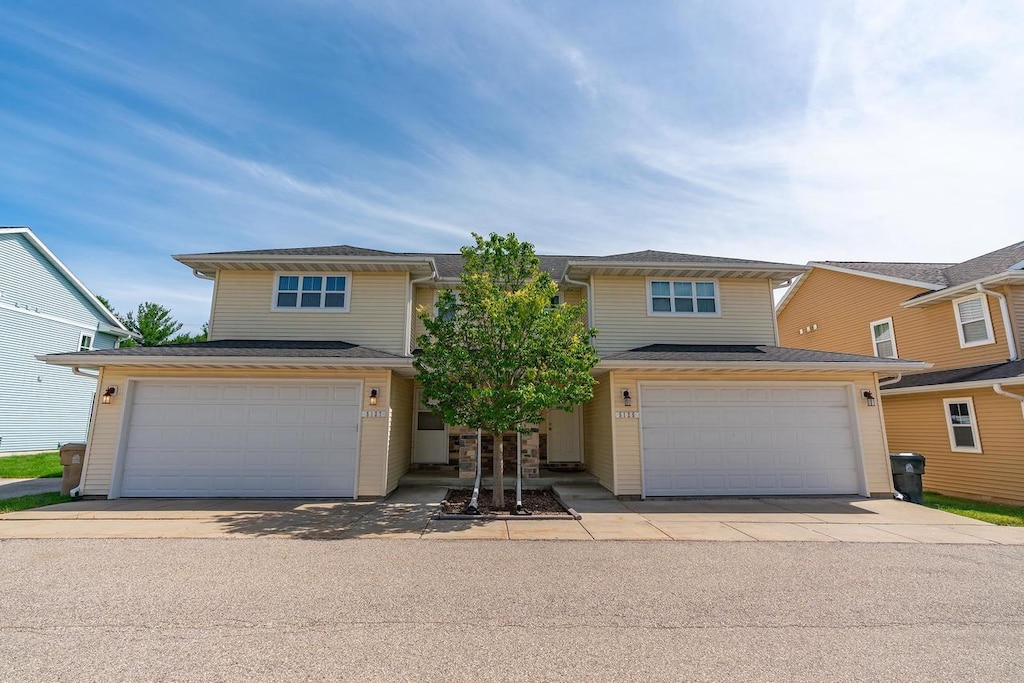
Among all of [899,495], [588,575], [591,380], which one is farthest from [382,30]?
[899,495]

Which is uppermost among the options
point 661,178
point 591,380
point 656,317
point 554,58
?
point 554,58

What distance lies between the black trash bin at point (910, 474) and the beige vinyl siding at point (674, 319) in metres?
3.85

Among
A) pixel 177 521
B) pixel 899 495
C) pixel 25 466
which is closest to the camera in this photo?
pixel 177 521

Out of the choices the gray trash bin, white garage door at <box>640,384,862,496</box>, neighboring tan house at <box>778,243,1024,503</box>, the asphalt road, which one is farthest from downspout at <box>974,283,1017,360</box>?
the gray trash bin

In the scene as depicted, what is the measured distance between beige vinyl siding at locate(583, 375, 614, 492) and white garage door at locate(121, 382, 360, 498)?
586 centimetres

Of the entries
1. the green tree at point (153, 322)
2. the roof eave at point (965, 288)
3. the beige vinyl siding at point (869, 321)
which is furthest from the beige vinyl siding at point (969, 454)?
the green tree at point (153, 322)

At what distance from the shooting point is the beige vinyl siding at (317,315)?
11.5 metres

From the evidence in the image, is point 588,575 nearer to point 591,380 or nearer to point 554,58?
point 591,380

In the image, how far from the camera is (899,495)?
9.84 meters

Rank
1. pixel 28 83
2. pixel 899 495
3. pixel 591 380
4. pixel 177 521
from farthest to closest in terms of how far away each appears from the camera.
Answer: pixel 899 495 → pixel 591 380 → pixel 28 83 → pixel 177 521

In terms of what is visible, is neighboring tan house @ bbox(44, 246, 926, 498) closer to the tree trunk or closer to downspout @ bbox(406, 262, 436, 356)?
downspout @ bbox(406, 262, 436, 356)

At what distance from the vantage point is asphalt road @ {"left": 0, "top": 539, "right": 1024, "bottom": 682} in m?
3.24

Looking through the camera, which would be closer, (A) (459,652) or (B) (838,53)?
(A) (459,652)

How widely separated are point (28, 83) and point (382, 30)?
6.81m
